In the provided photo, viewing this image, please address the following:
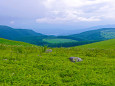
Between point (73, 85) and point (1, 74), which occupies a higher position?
point (1, 74)

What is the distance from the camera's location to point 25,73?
29.5 ft

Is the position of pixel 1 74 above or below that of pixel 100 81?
above

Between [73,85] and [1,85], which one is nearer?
[1,85]

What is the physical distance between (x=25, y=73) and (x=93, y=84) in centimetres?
525

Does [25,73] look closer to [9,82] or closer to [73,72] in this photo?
[9,82]

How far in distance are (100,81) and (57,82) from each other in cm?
316

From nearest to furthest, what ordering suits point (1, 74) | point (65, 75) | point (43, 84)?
point (43, 84) → point (1, 74) → point (65, 75)

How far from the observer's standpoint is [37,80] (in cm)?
797

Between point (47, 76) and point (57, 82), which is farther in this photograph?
point (47, 76)

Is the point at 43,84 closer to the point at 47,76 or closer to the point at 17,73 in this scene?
the point at 47,76

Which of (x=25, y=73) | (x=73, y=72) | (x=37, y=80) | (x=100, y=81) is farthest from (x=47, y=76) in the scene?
(x=100, y=81)

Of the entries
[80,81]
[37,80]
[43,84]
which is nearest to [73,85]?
[80,81]

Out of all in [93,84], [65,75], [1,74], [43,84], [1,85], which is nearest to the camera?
[1,85]

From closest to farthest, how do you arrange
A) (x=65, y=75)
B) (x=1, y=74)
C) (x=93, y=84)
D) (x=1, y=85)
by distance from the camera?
(x=1, y=85)
(x=93, y=84)
(x=1, y=74)
(x=65, y=75)
